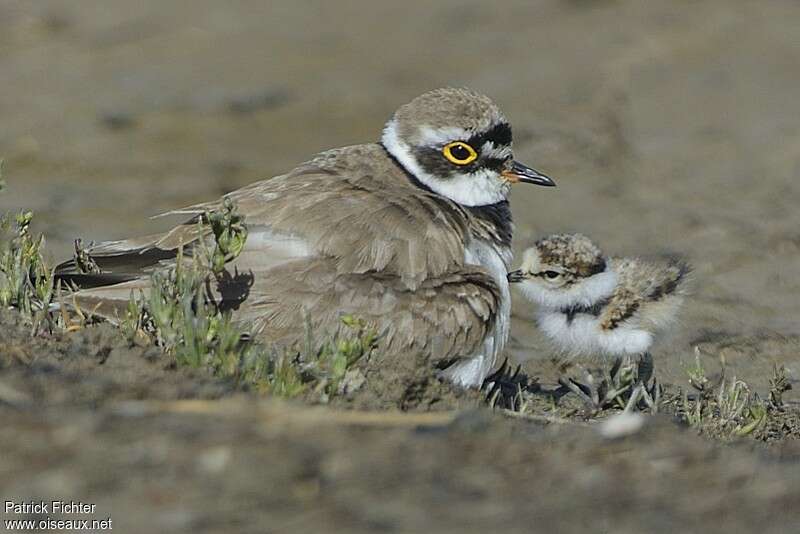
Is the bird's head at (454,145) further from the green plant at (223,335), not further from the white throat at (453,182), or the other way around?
the green plant at (223,335)

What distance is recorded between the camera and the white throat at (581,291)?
6137 mm

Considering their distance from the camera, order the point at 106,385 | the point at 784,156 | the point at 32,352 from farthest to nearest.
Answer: the point at 784,156
the point at 32,352
the point at 106,385

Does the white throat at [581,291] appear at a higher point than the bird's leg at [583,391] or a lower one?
higher

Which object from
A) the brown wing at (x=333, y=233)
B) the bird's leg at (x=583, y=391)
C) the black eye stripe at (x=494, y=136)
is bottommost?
the bird's leg at (x=583, y=391)

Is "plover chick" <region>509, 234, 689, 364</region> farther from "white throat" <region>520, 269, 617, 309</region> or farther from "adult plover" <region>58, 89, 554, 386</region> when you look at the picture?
"adult plover" <region>58, 89, 554, 386</region>

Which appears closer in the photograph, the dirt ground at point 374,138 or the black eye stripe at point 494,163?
the dirt ground at point 374,138

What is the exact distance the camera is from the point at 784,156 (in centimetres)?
968

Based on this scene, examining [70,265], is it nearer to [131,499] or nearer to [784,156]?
[131,499]

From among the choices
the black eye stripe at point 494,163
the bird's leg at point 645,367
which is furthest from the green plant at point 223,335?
the bird's leg at point 645,367

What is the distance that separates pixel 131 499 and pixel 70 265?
228cm

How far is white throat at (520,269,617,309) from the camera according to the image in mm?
6137

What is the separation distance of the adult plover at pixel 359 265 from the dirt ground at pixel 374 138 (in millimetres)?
467

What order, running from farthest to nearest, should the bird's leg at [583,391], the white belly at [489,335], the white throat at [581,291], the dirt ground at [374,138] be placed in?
the white throat at [581,291], the bird's leg at [583,391], the white belly at [489,335], the dirt ground at [374,138]

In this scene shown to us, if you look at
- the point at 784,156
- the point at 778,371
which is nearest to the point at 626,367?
the point at 778,371
